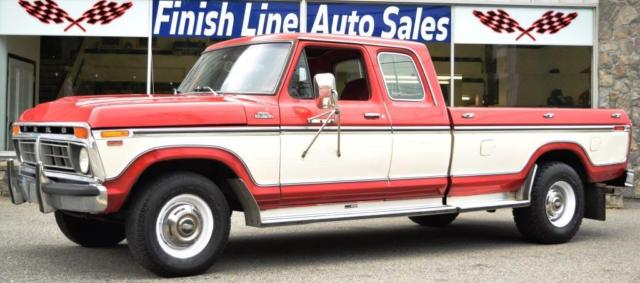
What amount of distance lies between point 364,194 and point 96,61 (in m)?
7.33

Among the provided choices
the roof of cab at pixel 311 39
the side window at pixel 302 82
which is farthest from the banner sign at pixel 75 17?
the side window at pixel 302 82

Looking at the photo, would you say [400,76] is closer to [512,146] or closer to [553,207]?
[512,146]

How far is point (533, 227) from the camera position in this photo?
801 centimetres

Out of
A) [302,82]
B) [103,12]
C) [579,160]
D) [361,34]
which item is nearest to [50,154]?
[302,82]

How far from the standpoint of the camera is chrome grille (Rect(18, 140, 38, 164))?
6354 millimetres

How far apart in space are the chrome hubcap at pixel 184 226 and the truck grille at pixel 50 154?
0.81m

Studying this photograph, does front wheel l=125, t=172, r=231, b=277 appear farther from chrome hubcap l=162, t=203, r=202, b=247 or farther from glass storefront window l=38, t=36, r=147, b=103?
glass storefront window l=38, t=36, r=147, b=103

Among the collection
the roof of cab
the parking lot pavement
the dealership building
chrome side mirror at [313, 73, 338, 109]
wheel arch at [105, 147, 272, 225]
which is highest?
the dealership building

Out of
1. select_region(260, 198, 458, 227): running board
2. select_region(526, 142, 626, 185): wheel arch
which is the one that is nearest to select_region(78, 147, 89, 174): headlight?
select_region(260, 198, 458, 227): running board

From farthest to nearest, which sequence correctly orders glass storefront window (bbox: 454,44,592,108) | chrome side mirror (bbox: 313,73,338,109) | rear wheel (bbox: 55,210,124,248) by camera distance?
1. glass storefront window (bbox: 454,44,592,108)
2. rear wheel (bbox: 55,210,124,248)
3. chrome side mirror (bbox: 313,73,338,109)

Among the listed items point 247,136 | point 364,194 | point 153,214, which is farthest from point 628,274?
point 153,214

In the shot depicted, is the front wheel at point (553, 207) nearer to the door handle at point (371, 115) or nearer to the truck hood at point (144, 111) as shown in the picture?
the door handle at point (371, 115)

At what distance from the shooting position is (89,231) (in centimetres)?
741

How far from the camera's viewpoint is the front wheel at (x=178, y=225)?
5754mm
